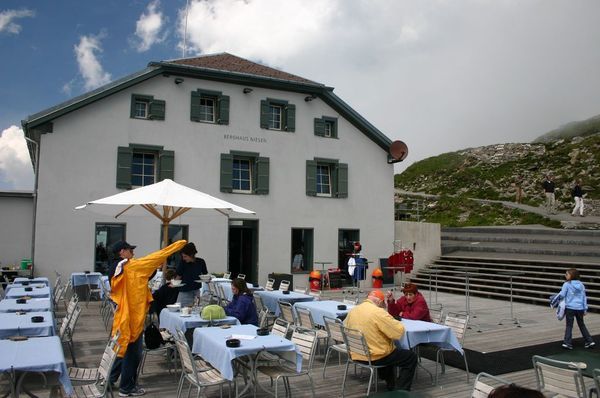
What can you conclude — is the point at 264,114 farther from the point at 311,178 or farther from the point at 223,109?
the point at 311,178

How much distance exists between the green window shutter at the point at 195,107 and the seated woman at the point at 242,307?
11.2 metres

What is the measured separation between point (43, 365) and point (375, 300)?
3.75m

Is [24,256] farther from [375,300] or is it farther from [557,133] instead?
[557,133]

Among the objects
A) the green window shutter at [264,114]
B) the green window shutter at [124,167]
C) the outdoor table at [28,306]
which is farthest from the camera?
the green window shutter at [264,114]

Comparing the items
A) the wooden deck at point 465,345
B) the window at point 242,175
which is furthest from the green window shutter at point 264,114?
the wooden deck at point 465,345

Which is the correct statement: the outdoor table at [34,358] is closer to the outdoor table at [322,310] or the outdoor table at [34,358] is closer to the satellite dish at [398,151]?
the outdoor table at [322,310]

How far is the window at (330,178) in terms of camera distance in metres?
20.2

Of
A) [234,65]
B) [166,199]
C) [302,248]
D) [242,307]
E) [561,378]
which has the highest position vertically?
[234,65]

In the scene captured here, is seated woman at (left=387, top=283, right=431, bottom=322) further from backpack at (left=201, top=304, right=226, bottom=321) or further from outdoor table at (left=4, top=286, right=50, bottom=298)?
outdoor table at (left=4, top=286, right=50, bottom=298)

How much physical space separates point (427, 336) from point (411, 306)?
4.00 feet

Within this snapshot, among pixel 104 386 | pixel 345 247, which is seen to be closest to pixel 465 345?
pixel 104 386

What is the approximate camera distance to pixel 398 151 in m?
21.1

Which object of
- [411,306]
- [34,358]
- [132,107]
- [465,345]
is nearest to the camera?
[34,358]

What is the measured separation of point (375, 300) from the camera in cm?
641
